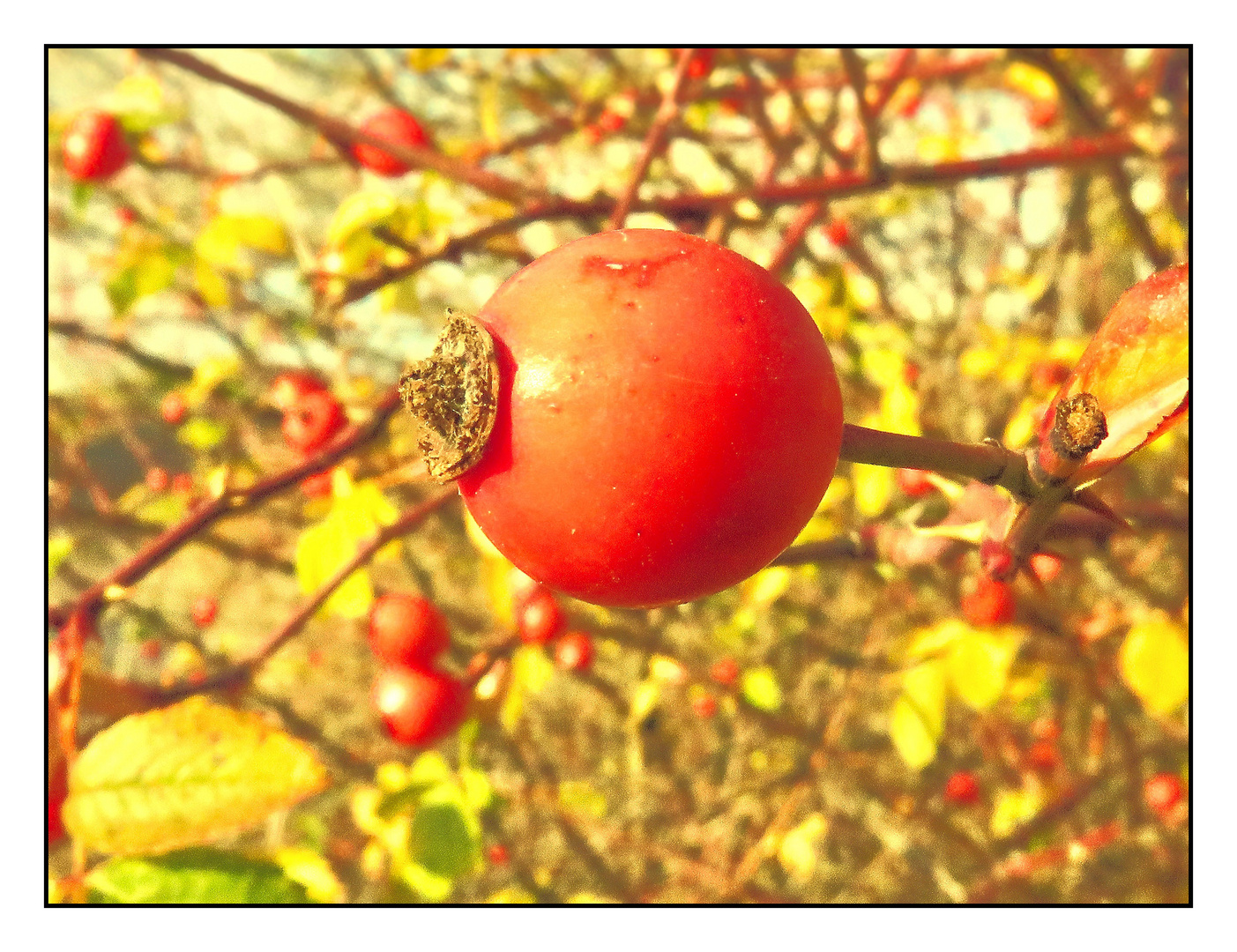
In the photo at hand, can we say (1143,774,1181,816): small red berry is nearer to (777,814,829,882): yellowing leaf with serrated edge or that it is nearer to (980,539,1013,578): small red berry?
(777,814,829,882): yellowing leaf with serrated edge

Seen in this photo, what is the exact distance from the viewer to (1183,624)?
129 centimetres

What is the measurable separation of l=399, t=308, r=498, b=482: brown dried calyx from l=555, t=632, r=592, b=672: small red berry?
1358 millimetres

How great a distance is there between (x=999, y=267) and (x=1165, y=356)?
2.22 meters

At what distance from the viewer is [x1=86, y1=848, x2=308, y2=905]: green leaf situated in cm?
65

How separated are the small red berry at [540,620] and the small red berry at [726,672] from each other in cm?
75

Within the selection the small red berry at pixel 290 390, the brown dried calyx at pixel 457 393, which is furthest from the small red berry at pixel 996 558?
the small red berry at pixel 290 390

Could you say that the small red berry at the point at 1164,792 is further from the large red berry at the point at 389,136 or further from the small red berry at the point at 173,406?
the small red berry at the point at 173,406

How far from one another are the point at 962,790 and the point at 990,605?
110cm

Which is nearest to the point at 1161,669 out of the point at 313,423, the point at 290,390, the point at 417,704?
the point at 417,704

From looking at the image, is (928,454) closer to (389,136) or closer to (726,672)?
(389,136)

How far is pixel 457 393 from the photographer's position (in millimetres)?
509

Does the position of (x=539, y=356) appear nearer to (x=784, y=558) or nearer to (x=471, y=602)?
(x=784, y=558)

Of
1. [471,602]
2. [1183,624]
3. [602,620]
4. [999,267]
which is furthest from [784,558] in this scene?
[471,602]

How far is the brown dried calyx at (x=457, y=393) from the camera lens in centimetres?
49
